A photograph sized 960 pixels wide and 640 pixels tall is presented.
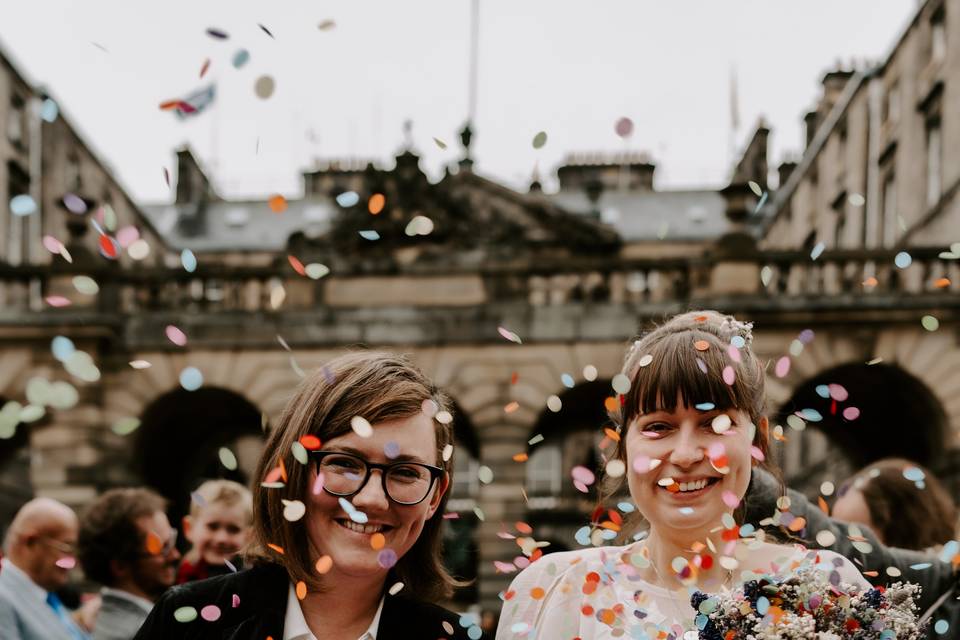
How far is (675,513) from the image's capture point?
2635 mm

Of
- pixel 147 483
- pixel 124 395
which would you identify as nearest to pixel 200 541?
pixel 124 395

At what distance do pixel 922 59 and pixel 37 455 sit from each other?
16457 millimetres

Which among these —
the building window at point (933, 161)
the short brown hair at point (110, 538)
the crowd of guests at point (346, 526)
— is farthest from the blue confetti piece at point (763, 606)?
the building window at point (933, 161)

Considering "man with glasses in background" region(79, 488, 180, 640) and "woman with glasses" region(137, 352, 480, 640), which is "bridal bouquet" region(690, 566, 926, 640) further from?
"man with glasses in background" region(79, 488, 180, 640)

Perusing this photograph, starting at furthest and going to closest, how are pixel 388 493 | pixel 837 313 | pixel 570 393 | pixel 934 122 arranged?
pixel 934 122, pixel 570 393, pixel 837 313, pixel 388 493

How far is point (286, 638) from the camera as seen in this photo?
2551mm

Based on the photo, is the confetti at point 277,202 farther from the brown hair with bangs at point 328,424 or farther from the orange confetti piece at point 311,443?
the orange confetti piece at point 311,443

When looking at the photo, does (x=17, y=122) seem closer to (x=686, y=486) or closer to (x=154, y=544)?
(x=154, y=544)

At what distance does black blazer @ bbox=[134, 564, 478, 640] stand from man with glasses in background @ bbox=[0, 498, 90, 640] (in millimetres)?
1787

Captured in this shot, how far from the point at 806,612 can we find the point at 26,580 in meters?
3.28

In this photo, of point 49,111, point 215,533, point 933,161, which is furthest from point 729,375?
point 933,161

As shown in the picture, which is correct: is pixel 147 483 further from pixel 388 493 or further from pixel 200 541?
pixel 388 493

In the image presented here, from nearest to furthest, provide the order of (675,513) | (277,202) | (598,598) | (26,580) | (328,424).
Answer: (328,424) < (675,513) < (598,598) < (277,202) < (26,580)

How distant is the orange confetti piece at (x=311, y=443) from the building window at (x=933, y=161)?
19952 millimetres
